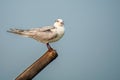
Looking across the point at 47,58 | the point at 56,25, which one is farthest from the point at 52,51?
the point at 56,25

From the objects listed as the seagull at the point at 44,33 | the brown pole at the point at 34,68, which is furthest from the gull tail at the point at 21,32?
the brown pole at the point at 34,68

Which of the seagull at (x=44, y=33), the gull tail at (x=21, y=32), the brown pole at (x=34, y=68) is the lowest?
the brown pole at (x=34, y=68)

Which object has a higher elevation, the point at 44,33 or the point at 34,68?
the point at 44,33

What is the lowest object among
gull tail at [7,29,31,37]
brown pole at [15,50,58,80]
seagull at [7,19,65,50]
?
brown pole at [15,50,58,80]

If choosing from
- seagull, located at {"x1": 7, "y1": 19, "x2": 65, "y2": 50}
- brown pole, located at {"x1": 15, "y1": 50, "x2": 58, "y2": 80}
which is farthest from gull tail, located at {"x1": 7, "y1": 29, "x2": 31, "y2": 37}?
brown pole, located at {"x1": 15, "y1": 50, "x2": 58, "y2": 80}

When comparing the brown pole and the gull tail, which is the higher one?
the gull tail

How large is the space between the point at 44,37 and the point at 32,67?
0.17m

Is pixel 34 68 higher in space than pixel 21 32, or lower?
lower

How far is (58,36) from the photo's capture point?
3.70ft

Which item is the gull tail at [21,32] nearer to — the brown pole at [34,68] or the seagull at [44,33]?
the seagull at [44,33]

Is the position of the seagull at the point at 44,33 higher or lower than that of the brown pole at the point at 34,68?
higher

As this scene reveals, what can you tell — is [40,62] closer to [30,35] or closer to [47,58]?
[47,58]

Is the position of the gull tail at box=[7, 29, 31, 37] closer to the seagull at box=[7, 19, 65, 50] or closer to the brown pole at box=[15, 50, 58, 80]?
the seagull at box=[7, 19, 65, 50]

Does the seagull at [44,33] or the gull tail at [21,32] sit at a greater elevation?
the gull tail at [21,32]
